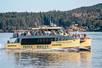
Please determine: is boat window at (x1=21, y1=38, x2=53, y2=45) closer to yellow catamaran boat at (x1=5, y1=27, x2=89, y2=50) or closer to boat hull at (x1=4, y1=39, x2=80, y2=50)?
yellow catamaran boat at (x1=5, y1=27, x2=89, y2=50)

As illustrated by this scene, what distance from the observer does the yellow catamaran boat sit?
86.1 m

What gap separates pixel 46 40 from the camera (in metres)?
87.2

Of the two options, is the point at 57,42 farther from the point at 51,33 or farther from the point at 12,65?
the point at 12,65

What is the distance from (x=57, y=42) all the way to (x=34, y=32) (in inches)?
185

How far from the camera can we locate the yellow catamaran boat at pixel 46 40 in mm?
86125

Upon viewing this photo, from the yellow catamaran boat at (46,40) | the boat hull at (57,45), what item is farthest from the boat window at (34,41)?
the boat hull at (57,45)

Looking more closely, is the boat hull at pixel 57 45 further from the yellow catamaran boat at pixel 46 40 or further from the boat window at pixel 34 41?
the boat window at pixel 34 41

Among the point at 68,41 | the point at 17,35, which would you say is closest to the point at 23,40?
the point at 17,35

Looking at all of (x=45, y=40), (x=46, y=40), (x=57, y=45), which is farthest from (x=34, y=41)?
(x=57, y=45)

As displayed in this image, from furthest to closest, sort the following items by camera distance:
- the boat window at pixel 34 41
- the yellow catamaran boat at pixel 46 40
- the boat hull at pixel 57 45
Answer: the boat window at pixel 34 41
the yellow catamaran boat at pixel 46 40
the boat hull at pixel 57 45

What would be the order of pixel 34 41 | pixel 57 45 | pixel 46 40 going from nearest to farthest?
pixel 57 45 < pixel 46 40 < pixel 34 41

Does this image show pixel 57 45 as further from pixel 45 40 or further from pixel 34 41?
pixel 34 41

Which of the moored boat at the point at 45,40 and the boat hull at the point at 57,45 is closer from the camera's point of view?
the boat hull at the point at 57,45

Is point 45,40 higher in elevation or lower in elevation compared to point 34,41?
higher
